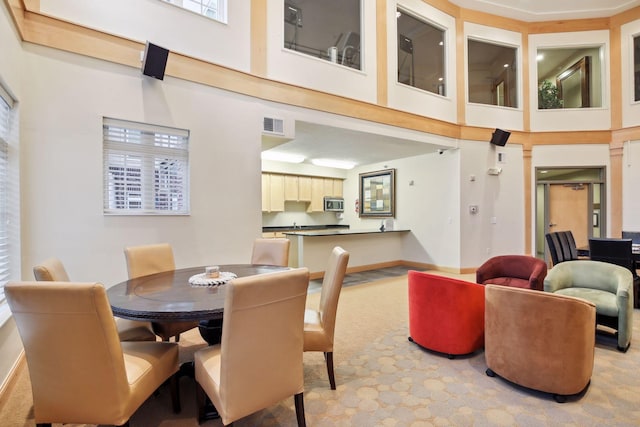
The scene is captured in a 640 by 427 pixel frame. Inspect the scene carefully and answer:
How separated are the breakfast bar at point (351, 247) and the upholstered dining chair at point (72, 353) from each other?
4085mm

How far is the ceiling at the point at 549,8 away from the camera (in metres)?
6.01

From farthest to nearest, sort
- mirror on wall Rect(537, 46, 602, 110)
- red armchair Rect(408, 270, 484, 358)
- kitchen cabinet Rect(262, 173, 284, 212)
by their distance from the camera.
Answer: kitchen cabinet Rect(262, 173, 284, 212) < mirror on wall Rect(537, 46, 602, 110) < red armchair Rect(408, 270, 484, 358)

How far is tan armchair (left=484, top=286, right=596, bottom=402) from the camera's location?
6.66 feet

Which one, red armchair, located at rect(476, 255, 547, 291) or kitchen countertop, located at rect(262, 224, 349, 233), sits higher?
kitchen countertop, located at rect(262, 224, 349, 233)

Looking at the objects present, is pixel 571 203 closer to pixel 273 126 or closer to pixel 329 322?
pixel 273 126

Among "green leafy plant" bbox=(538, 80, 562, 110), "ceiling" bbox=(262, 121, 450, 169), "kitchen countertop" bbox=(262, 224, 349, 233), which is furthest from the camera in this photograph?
"kitchen countertop" bbox=(262, 224, 349, 233)

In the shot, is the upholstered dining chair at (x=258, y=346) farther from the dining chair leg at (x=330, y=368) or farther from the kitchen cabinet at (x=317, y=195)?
the kitchen cabinet at (x=317, y=195)

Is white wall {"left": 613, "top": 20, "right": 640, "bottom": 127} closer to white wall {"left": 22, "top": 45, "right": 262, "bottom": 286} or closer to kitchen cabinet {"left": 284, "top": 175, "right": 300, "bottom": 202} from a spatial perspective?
kitchen cabinet {"left": 284, "top": 175, "right": 300, "bottom": 202}

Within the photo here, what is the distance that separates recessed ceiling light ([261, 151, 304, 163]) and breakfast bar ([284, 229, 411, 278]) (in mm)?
1766

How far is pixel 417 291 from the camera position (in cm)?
284

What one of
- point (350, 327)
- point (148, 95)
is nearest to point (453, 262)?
point (350, 327)

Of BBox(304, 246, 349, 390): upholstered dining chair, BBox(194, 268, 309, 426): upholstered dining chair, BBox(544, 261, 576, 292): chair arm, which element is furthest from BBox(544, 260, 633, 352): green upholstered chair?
BBox(194, 268, 309, 426): upholstered dining chair

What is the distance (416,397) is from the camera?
2.12m

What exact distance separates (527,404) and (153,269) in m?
3.09
